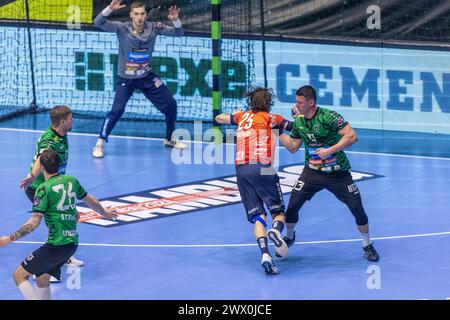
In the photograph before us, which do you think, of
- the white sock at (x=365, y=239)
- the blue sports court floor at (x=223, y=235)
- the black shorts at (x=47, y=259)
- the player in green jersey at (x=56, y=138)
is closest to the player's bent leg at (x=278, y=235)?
the blue sports court floor at (x=223, y=235)

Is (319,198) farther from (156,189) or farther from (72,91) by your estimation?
(72,91)

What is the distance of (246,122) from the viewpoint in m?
14.9

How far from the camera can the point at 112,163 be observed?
20.6 metres

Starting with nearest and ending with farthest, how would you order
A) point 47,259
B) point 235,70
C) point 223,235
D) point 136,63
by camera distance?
1. point 47,259
2. point 223,235
3. point 136,63
4. point 235,70

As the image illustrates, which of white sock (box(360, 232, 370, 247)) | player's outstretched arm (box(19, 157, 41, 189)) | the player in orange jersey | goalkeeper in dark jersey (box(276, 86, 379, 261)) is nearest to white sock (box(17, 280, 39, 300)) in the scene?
player's outstretched arm (box(19, 157, 41, 189))

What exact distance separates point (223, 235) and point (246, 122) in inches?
82.5

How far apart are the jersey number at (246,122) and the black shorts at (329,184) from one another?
101 centimetres

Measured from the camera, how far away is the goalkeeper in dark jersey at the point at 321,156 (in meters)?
14.7

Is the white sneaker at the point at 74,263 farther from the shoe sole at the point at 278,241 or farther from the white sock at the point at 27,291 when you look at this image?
the shoe sole at the point at 278,241

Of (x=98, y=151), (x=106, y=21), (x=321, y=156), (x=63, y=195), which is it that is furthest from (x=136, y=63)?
(x=63, y=195)

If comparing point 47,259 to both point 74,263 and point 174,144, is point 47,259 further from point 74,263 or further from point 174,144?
point 174,144

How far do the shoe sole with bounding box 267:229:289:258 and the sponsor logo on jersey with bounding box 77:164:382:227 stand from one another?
3264 millimetres

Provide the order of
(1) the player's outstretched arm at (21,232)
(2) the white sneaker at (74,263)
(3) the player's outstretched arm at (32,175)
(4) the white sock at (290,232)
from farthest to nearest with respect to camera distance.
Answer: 1. (4) the white sock at (290,232)
2. (2) the white sneaker at (74,263)
3. (3) the player's outstretched arm at (32,175)
4. (1) the player's outstretched arm at (21,232)
